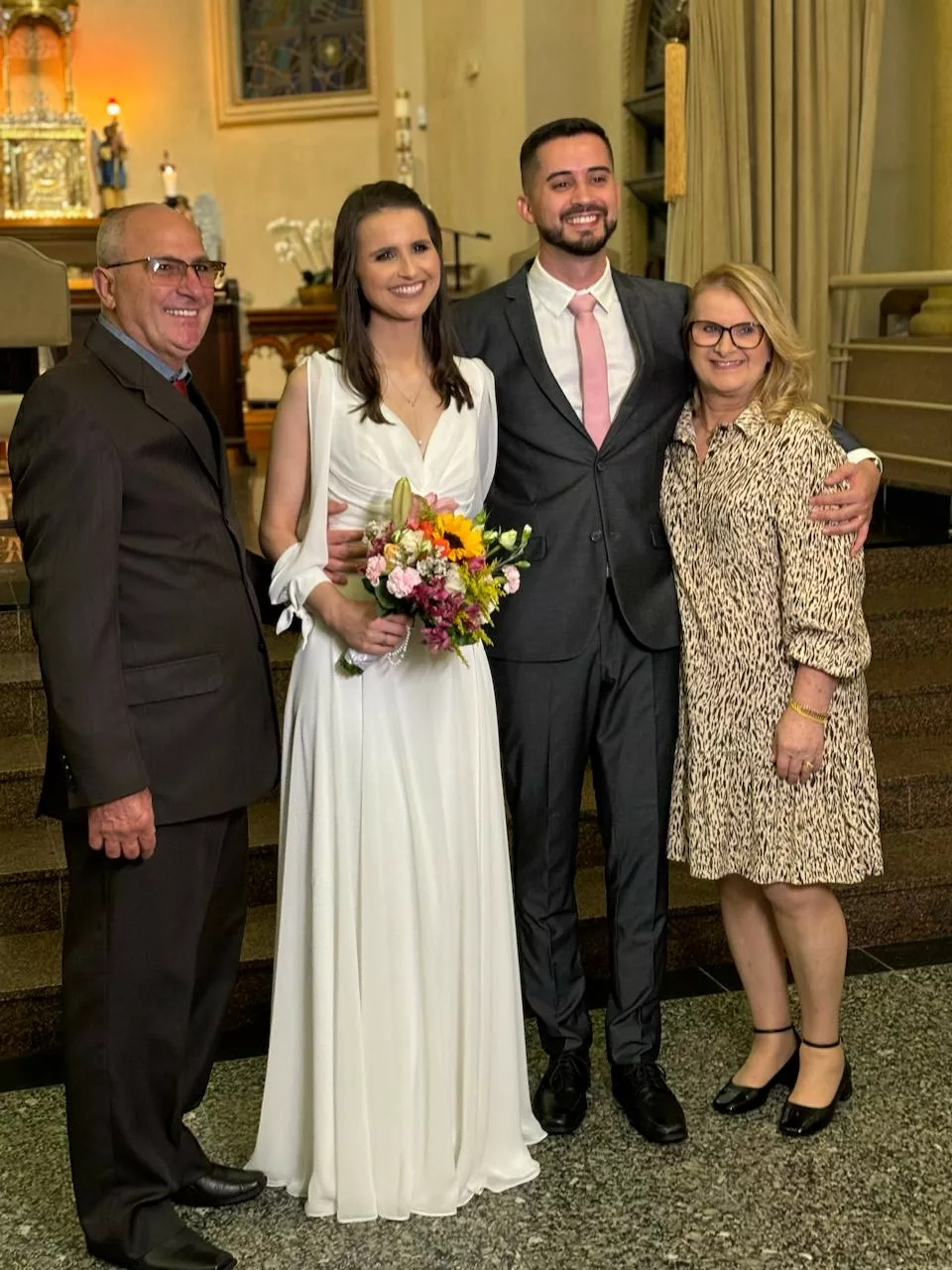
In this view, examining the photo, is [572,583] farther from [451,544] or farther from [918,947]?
[918,947]

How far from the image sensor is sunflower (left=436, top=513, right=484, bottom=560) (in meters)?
2.71

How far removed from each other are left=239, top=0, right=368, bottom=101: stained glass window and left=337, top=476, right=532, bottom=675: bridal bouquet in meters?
12.4

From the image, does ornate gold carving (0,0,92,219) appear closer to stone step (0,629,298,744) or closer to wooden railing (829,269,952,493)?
wooden railing (829,269,952,493)

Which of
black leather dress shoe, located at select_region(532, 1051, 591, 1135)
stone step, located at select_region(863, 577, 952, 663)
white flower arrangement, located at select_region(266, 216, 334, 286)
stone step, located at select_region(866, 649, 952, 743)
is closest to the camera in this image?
black leather dress shoe, located at select_region(532, 1051, 591, 1135)

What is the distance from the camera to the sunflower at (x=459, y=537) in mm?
2709

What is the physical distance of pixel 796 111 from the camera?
249 inches

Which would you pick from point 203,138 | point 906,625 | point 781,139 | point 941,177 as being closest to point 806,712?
point 906,625

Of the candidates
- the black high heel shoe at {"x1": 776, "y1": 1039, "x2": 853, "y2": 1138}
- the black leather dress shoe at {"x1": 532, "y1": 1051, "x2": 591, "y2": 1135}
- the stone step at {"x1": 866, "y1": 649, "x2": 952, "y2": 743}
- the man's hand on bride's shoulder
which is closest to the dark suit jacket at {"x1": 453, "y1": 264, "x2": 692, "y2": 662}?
the man's hand on bride's shoulder

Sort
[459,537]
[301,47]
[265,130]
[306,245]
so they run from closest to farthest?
[459,537], [306,245], [301,47], [265,130]

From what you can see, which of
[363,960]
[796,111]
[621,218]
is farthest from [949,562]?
[621,218]

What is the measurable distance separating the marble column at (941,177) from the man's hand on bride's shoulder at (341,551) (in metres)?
4.87

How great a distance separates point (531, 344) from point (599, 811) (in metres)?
0.99

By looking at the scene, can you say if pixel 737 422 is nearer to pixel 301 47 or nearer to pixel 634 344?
pixel 634 344

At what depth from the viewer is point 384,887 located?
2.96 meters
